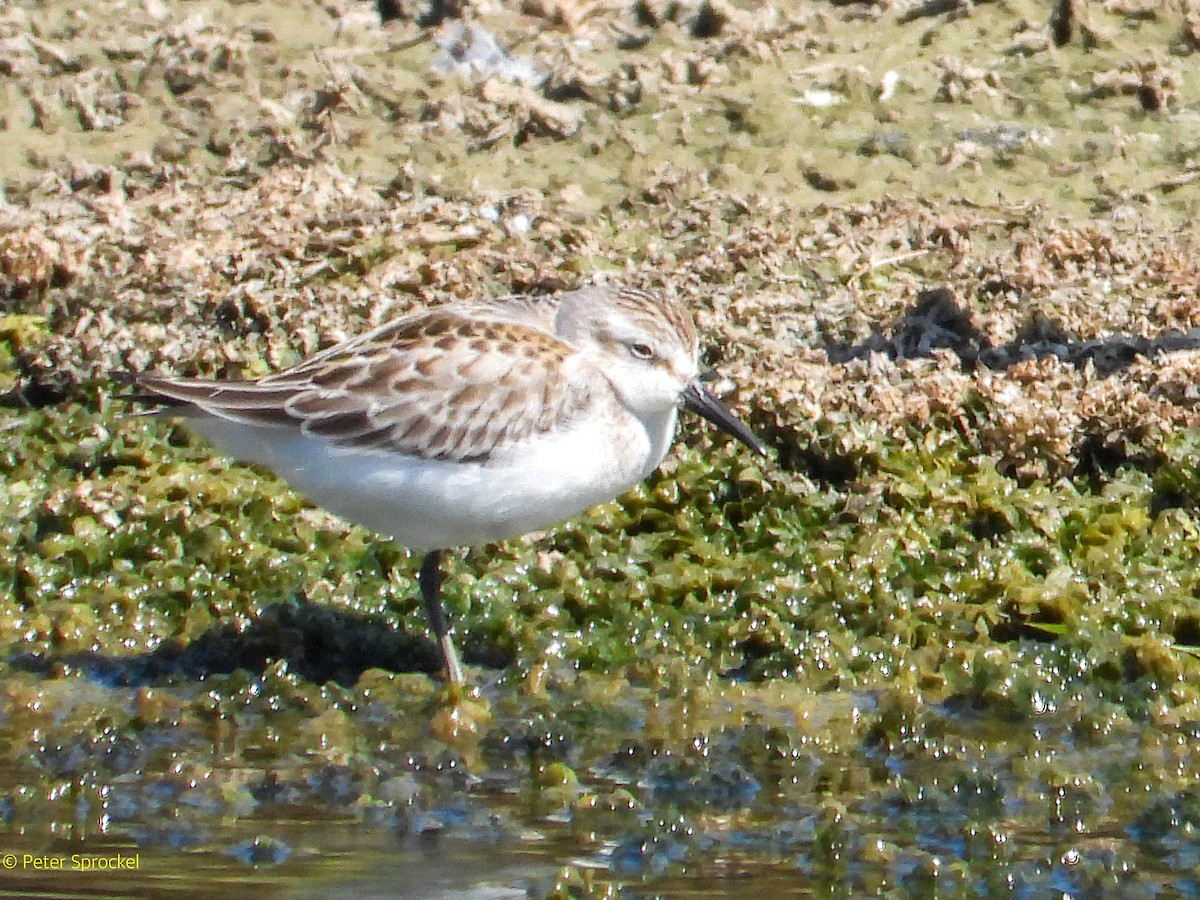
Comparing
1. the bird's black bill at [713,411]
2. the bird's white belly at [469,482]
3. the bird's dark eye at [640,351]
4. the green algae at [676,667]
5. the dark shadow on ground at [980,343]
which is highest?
the bird's dark eye at [640,351]

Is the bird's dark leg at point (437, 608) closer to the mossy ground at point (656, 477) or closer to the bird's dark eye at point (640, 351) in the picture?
the mossy ground at point (656, 477)

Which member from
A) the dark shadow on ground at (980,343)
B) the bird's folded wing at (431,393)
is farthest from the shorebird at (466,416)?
the dark shadow on ground at (980,343)

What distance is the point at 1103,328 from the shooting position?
8883 mm

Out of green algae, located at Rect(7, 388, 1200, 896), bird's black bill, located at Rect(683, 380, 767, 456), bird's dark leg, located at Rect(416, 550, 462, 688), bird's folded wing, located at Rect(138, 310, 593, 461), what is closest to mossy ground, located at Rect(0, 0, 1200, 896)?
green algae, located at Rect(7, 388, 1200, 896)

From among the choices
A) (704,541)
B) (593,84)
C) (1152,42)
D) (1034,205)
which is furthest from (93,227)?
(1152,42)

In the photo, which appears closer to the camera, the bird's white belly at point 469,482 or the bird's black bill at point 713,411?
the bird's white belly at point 469,482

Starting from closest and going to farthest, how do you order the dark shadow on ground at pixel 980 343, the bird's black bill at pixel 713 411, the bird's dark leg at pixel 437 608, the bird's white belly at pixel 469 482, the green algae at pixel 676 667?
1. the green algae at pixel 676 667
2. the bird's white belly at pixel 469 482
3. the bird's dark leg at pixel 437 608
4. the bird's black bill at pixel 713 411
5. the dark shadow on ground at pixel 980 343

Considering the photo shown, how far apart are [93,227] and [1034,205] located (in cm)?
430

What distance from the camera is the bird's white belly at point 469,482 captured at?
6863mm

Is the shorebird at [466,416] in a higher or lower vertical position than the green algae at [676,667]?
higher

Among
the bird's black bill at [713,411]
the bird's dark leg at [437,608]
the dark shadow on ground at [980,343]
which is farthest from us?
the dark shadow on ground at [980,343]

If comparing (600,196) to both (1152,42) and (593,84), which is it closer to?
(593,84)

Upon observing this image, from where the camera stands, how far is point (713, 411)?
7.41 meters

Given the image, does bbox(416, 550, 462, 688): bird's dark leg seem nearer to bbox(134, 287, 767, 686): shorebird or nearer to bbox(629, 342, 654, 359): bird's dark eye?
bbox(134, 287, 767, 686): shorebird
